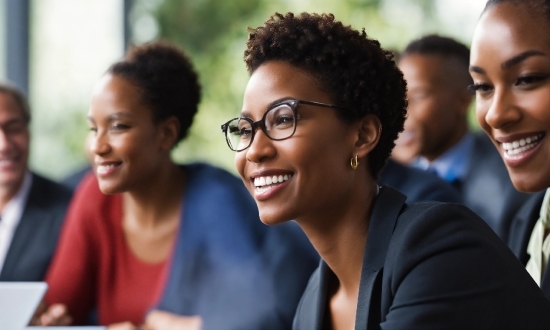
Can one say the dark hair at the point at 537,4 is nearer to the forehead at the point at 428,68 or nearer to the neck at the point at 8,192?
the forehead at the point at 428,68

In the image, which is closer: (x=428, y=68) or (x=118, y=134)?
(x=118, y=134)

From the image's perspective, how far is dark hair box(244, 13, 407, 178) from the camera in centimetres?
154

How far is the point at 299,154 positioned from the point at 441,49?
2028 millimetres

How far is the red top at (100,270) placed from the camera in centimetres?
256

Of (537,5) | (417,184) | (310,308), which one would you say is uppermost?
(537,5)

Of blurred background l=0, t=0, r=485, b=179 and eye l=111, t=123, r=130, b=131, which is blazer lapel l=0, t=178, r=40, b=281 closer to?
eye l=111, t=123, r=130, b=131

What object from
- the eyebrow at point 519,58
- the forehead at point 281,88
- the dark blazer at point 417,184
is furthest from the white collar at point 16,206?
the eyebrow at point 519,58

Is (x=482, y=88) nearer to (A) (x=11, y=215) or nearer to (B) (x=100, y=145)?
(B) (x=100, y=145)

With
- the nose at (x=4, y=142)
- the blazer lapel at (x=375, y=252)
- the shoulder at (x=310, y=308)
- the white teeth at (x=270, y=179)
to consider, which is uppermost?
the nose at (x=4, y=142)

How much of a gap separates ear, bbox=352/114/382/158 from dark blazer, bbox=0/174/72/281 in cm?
168

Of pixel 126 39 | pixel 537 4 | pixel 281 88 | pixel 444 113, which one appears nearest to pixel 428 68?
pixel 444 113

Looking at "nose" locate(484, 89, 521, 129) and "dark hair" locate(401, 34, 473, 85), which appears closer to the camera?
"nose" locate(484, 89, 521, 129)

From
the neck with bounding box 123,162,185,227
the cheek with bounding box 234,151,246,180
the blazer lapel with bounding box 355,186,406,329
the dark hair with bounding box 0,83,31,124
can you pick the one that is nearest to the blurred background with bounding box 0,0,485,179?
the dark hair with bounding box 0,83,31,124

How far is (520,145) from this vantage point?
1658mm
